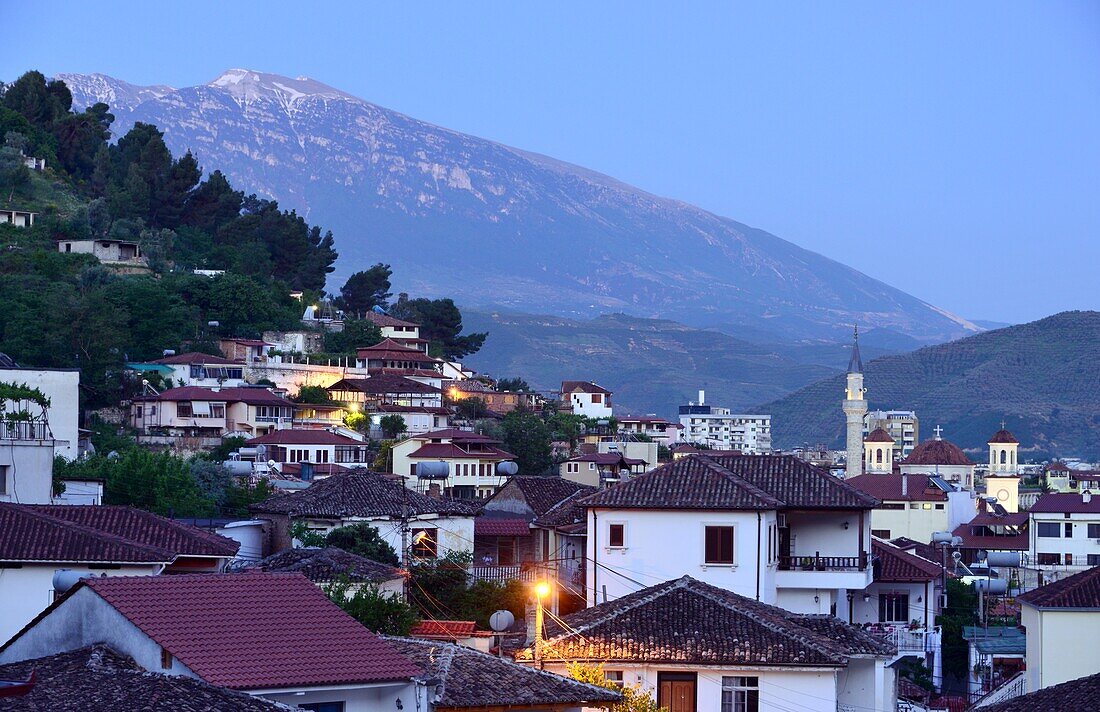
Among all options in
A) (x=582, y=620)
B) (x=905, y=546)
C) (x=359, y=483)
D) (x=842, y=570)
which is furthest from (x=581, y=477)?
(x=582, y=620)

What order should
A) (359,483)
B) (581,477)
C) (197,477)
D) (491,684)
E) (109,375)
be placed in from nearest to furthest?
(491,684) → (359,483) → (197,477) → (581,477) → (109,375)

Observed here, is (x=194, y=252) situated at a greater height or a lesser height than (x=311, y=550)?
greater

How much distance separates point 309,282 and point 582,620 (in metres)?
83.1

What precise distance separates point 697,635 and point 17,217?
74608 mm

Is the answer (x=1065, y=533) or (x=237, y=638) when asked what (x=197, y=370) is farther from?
(x=237, y=638)

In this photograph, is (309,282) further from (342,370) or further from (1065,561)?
(1065,561)

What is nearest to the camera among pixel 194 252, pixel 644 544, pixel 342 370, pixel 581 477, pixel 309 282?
pixel 644 544

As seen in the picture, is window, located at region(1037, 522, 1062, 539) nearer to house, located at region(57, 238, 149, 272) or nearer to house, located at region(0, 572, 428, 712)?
house, located at region(57, 238, 149, 272)

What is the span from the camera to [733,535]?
31391 millimetres

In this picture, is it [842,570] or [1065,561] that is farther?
[1065,561]

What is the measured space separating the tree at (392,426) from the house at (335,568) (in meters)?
46.1

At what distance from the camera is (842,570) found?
3306cm

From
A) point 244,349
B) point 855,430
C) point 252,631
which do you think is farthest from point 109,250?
point 252,631

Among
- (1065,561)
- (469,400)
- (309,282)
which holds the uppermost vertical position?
(309,282)
